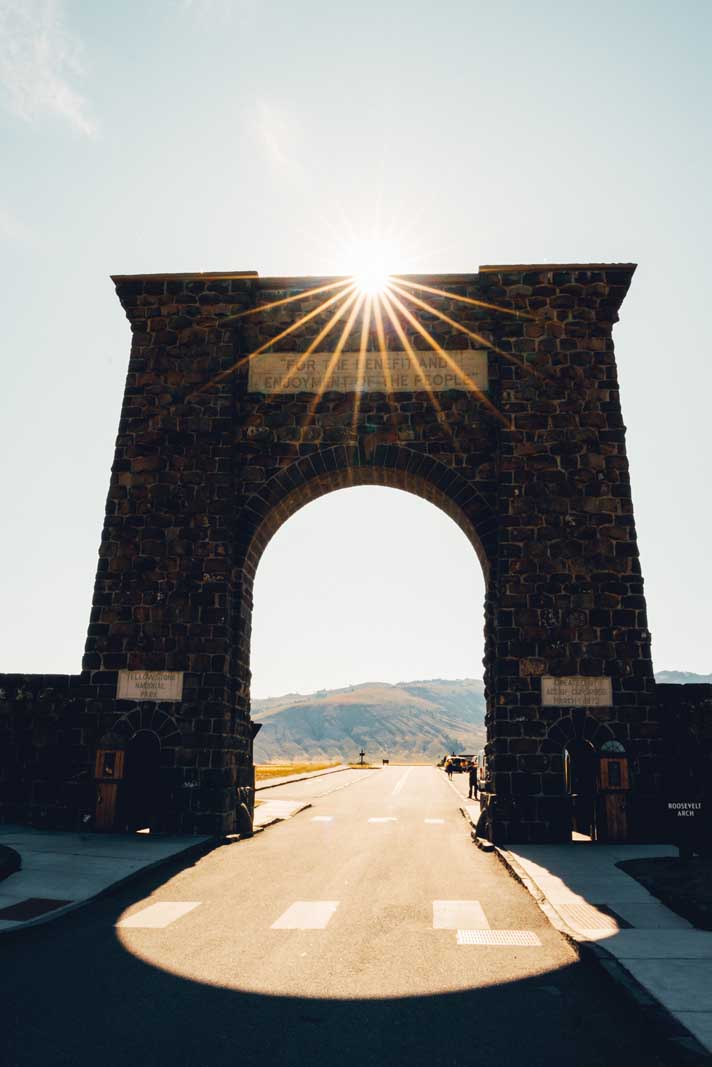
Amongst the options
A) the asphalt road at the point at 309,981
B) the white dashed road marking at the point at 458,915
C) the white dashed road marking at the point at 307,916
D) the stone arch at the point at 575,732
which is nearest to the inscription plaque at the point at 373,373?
the stone arch at the point at 575,732

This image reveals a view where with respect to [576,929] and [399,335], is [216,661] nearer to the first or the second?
[399,335]

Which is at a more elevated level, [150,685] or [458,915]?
[150,685]

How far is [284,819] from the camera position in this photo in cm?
1798

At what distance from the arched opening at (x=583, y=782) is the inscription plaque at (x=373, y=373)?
699 cm

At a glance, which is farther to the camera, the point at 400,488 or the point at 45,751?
the point at 400,488

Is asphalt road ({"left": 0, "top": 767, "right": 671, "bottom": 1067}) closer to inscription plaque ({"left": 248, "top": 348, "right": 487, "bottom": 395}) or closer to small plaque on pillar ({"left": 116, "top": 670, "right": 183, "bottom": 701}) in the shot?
small plaque on pillar ({"left": 116, "top": 670, "right": 183, "bottom": 701})

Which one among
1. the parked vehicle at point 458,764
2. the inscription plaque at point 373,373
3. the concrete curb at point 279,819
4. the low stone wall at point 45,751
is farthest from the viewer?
the parked vehicle at point 458,764

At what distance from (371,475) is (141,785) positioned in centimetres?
728

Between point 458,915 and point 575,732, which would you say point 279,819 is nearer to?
point 575,732

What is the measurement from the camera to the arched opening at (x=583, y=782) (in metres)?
13.7

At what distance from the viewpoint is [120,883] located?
383 inches

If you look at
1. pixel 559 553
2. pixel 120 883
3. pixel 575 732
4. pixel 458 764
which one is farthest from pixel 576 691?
pixel 458 764

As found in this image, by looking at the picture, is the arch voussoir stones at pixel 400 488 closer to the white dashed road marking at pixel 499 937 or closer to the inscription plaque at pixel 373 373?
the inscription plaque at pixel 373 373

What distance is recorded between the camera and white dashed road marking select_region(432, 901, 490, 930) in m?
7.86
